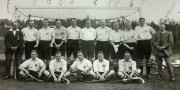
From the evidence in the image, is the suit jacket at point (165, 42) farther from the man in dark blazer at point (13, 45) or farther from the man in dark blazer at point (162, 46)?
the man in dark blazer at point (13, 45)

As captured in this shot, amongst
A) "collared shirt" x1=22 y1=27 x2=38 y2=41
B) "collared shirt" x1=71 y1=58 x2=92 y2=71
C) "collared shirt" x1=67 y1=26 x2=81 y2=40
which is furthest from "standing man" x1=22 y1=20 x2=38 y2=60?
"collared shirt" x1=71 y1=58 x2=92 y2=71

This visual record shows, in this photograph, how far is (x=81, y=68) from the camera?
10.9 feet

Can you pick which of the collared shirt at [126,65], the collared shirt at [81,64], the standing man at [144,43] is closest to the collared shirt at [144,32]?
the standing man at [144,43]

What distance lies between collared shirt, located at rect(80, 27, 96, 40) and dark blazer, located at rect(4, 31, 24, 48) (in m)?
0.69

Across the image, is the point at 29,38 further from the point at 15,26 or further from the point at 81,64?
the point at 81,64

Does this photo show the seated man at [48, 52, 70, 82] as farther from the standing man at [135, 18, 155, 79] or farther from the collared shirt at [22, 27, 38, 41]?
the standing man at [135, 18, 155, 79]

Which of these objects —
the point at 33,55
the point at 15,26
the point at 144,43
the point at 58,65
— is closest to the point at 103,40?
the point at 144,43

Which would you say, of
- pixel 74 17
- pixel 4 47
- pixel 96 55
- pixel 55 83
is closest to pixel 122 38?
pixel 96 55

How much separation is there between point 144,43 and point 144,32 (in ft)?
0.41

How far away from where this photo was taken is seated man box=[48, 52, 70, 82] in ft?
10.6

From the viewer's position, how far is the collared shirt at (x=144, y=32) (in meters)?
3.33

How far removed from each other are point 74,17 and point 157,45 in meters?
0.98

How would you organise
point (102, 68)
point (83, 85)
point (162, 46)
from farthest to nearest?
point (162, 46)
point (102, 68)
point (83, 85)

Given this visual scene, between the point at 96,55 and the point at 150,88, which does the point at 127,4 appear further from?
the point at 150,88
